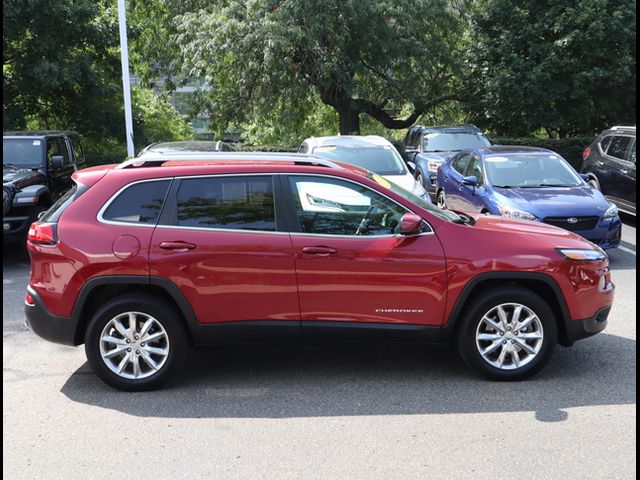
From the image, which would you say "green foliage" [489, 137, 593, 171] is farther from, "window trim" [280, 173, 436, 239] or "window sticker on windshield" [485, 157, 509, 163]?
"window trim" [280, 173, 436, 239]

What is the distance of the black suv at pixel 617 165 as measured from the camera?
1264cm

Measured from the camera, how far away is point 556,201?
966 centimetres

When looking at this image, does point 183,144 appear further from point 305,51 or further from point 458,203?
point 305,51

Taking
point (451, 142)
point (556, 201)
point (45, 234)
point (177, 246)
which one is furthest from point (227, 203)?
point (451, 142)

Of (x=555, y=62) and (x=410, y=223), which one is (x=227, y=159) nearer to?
(x=410, y=223)

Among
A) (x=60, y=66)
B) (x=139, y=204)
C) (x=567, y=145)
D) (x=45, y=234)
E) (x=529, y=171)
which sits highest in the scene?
(x=60, y=66)

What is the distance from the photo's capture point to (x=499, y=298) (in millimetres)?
5184

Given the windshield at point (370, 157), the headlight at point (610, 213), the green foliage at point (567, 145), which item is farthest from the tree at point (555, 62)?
the headlight at point (610, 213)

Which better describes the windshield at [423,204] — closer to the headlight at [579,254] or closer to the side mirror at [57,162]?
the headlight at [579,254]

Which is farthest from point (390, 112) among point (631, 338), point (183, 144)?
point (631, 338)

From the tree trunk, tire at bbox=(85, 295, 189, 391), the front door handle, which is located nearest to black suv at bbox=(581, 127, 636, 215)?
the front door handle

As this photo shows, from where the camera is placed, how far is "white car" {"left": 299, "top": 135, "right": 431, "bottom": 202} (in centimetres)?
1167

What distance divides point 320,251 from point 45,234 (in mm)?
1994

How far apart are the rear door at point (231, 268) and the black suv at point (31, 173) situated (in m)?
5.69
